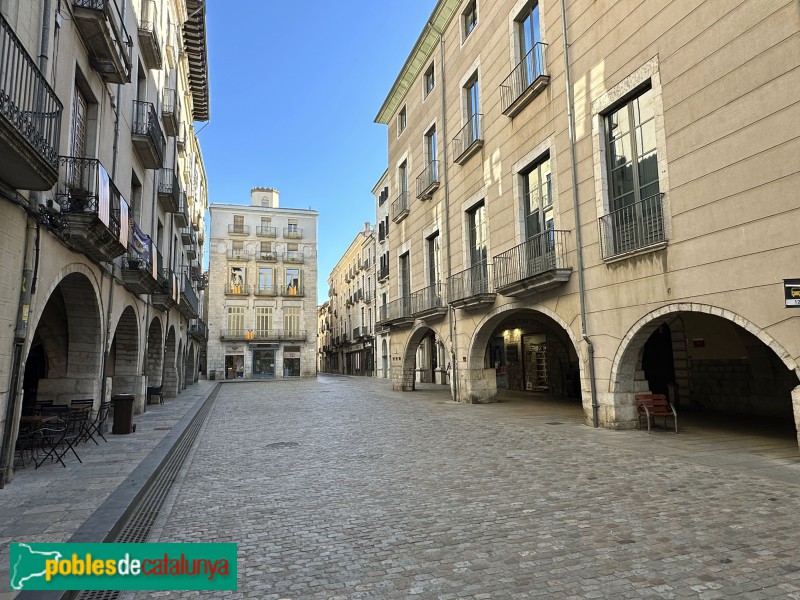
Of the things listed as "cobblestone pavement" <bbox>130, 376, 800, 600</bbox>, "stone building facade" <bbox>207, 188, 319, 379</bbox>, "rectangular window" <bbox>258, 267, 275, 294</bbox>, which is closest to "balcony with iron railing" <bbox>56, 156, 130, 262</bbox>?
"cobblestone pavement" <bbox>130, 376, 800, 600</bbox>

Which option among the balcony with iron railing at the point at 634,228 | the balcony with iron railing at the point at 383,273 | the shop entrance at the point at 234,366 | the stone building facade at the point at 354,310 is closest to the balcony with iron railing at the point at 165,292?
the balcony with iron railing at the point at 634,228

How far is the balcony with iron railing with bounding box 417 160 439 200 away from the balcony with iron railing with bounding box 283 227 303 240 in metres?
28.8

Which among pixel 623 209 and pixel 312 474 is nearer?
pixel 312 474

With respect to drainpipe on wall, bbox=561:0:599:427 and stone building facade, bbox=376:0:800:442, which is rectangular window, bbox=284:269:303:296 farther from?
drainpipe on wall, bbox=561:0:599:427

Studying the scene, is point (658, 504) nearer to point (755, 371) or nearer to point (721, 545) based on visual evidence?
point (721, 545)

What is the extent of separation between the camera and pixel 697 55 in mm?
8273

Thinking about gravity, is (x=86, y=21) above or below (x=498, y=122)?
below

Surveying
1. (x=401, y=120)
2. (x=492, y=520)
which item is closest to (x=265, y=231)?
(x=401, y=120)

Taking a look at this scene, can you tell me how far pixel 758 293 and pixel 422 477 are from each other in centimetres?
531

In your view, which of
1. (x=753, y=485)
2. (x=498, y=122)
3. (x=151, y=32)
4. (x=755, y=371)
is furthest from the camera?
(x=498, y=122)

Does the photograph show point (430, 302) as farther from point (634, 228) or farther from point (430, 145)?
point (634, 228)

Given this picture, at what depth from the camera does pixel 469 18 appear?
1772 cm

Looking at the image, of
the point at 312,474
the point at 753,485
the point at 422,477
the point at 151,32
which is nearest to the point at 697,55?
the point at 753,485

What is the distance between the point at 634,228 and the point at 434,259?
11.4 m
